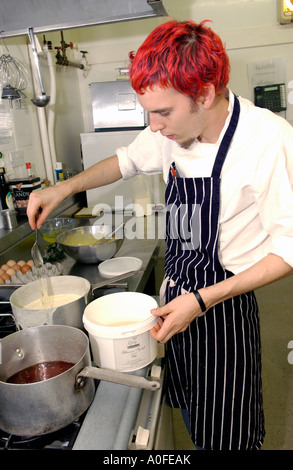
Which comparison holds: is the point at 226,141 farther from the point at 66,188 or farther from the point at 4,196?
the point at 4,196

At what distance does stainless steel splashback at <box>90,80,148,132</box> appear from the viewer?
2.63m

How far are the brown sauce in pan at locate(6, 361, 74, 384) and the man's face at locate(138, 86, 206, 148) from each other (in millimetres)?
665

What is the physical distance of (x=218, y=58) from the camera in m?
0.93

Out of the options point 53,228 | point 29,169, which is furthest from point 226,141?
point 29,169

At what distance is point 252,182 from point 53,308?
0.64m

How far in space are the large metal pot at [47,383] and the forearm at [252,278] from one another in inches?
12.8

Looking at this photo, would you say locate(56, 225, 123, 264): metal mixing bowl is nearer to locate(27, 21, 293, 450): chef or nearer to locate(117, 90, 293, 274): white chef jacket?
locate(27, 21, 293, 450): chef

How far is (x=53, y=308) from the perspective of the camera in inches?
36.2

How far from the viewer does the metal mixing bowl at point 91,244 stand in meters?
1.54

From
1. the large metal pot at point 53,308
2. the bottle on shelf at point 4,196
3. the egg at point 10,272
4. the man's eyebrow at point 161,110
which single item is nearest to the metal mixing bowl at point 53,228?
the bottle on shelf at point 4,196

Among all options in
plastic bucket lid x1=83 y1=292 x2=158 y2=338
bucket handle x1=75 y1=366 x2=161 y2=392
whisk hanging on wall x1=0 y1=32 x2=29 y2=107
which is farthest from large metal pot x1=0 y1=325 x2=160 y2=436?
whisk hanging on wall x1=0 y1=32 x2=29 y2=107

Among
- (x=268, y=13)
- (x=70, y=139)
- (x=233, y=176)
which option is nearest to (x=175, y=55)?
(x=233, y=176)

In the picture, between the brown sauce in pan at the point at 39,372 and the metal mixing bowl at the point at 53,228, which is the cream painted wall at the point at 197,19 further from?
the brown sauce in pan at the point at 39,372
